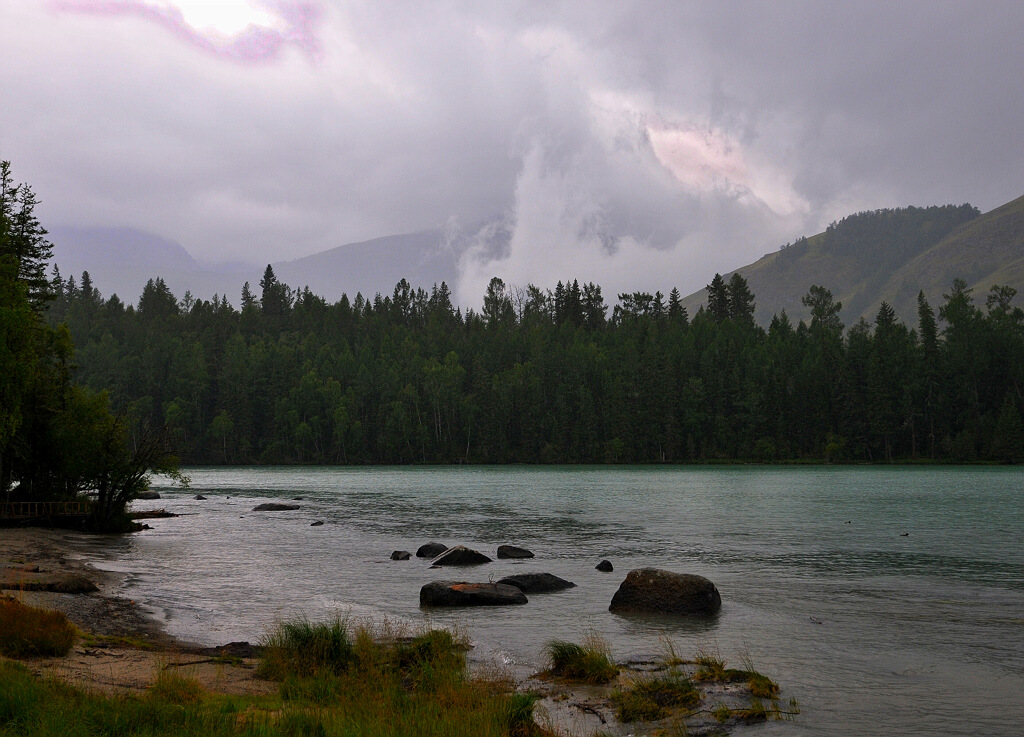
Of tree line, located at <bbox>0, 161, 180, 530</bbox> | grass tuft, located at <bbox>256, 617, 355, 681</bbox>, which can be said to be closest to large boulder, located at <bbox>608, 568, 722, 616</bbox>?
grass tuft, located at <bbox>256, 617, 355, 681</bbox>

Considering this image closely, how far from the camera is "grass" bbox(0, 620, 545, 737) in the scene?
1021 centimetres

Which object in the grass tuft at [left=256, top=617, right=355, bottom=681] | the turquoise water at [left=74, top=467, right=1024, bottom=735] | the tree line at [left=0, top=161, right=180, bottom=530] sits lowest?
the turquoise water at [left=74, top=467, right=1024, bottom=735]

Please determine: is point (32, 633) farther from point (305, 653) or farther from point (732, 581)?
point (732, 581)

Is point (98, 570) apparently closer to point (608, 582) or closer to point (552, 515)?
point (608, 582)

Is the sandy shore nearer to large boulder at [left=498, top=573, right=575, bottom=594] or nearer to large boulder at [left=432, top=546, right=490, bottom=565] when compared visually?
large boulder at [left=498, top=573, right=575, bottom=594]

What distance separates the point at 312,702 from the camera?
43.4 feet

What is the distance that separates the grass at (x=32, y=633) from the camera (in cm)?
1535

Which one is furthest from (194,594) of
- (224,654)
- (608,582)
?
(608,582)

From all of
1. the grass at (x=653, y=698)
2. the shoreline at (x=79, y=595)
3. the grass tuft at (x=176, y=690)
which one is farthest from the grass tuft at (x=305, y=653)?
the grass at (x=653, y=698)

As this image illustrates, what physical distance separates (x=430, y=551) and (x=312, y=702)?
25539 mm

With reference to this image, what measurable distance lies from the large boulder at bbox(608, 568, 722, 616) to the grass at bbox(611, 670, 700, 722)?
8109mm

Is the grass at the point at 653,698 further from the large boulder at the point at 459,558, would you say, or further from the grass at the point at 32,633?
the large boulder at the point at 459,558

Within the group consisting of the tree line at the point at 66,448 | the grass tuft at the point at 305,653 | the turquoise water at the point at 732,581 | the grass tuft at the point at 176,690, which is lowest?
the turquoise water at the point at 732,581

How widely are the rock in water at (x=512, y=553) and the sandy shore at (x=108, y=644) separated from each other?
659 inches
